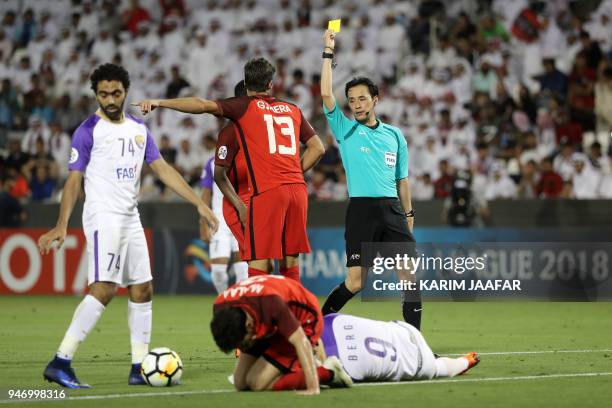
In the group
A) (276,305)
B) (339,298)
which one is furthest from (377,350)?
(339,298)

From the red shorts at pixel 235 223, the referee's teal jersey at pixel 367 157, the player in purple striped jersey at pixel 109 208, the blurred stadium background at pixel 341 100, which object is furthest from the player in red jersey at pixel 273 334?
the blurred stadium background at pixel 341 100

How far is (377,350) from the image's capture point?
913 cm

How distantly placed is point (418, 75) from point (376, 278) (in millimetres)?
7515

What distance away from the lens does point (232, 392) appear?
28.9 ft

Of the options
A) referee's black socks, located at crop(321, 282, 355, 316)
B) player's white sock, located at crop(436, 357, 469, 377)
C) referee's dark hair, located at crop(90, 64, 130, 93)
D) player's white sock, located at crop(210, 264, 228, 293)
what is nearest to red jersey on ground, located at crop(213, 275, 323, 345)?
player's white sock, located at crop(436, 357, 469, 377)

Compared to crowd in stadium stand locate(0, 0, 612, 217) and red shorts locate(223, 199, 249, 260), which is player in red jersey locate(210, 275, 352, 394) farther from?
crowd in stadium stand locate(0, 0, 612, 217)

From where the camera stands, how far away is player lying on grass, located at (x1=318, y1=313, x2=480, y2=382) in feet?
29.9

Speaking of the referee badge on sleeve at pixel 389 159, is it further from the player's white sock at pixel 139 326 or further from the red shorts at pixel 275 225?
the player's white sock at pixel 139 326

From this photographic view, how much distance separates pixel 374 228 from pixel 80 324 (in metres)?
3.24

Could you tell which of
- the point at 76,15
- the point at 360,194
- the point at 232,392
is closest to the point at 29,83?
the point at 76,15

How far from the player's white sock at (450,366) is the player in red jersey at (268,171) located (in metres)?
1.64

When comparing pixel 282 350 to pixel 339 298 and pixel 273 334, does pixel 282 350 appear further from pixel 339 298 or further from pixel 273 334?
pixel 339 298

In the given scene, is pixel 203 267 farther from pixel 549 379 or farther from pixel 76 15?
pixel 549 379

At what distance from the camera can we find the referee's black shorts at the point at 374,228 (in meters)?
11.5
